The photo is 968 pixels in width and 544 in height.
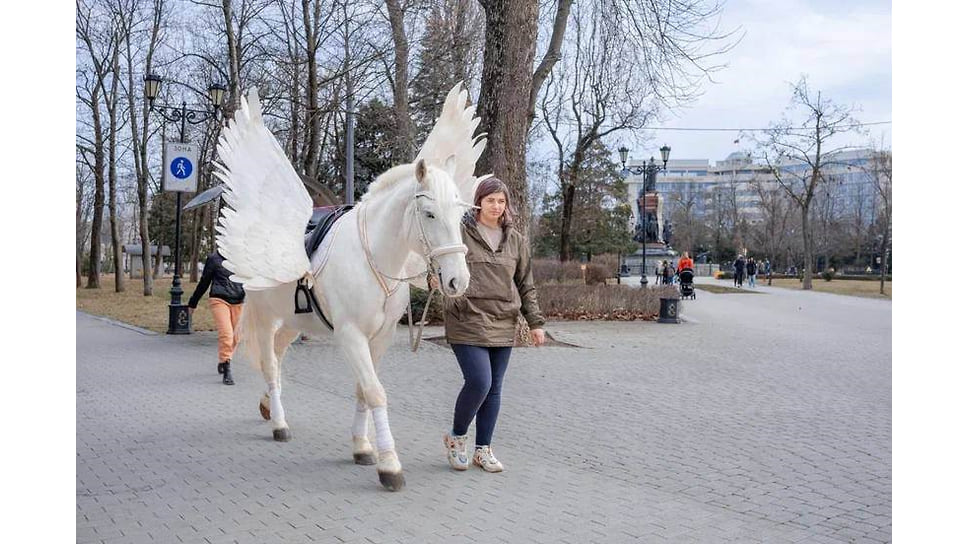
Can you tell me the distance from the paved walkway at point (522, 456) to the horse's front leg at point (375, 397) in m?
0.12

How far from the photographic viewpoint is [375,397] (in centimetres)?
473

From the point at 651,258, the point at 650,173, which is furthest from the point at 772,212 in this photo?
the point at 650,173

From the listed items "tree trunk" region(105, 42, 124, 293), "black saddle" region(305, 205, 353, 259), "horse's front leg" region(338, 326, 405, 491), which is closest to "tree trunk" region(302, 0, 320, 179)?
"tree trunk" region(105, 42, 124, 293)

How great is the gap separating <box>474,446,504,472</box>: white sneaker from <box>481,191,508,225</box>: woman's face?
61.9 inches

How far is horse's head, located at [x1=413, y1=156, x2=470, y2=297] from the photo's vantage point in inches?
168

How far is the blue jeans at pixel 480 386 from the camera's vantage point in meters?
Answer: 4.99

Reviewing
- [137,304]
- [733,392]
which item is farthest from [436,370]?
[137,304]

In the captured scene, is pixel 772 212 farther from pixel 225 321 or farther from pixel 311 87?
pixel 225 321

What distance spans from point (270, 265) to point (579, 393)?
463 cm

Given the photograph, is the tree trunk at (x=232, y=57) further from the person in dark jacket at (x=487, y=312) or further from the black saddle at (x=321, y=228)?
the person in dark jacket at (x=487, y=312)

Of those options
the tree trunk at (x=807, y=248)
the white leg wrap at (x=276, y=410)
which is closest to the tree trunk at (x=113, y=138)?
the white leg wrap at (x=276, y=410)

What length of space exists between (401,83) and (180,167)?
235 inches

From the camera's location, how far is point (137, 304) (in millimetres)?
22453
